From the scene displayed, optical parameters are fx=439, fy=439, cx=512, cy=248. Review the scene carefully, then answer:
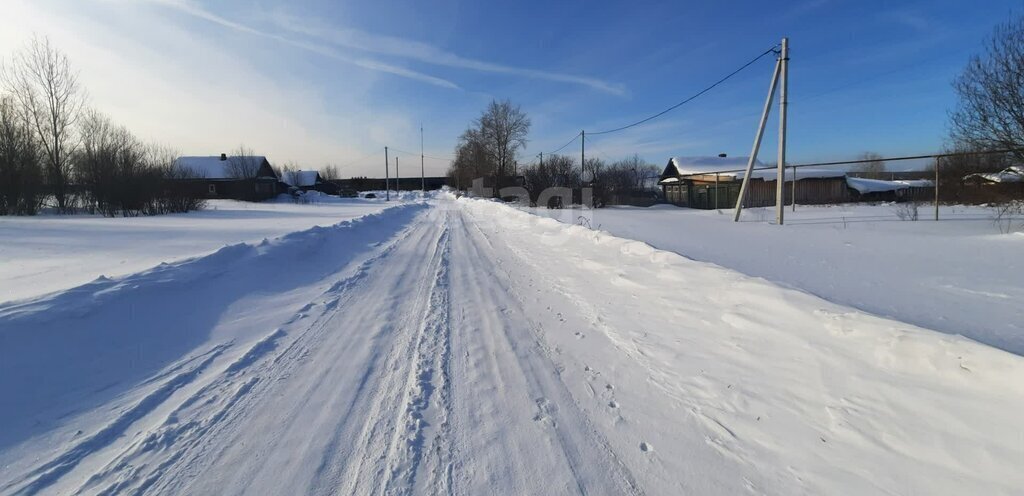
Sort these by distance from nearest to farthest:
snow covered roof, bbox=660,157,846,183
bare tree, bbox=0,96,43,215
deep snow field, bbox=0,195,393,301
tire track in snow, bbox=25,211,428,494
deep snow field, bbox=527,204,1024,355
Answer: tire track in snow, bbox=25,211,428,494 → deep snow field, bbox=527,204,1024,355 → deep snow field, bbox=0,195,393,301 → bare tree, bbox=0,96,43,215 → snow covered roof, bbox=660,157,846,183

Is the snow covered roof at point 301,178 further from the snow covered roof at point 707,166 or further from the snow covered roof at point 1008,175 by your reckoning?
the snow covered roof at point 1008,175

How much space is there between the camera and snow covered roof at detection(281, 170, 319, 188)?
80375mm

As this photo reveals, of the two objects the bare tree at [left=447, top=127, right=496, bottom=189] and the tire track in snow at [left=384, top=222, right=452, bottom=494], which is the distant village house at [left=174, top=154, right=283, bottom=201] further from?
the tire track in snow at [left=384, top=222, right=452, bottom=494]

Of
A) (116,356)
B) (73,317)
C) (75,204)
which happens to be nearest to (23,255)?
(73,317)

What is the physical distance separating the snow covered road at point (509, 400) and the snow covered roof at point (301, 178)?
83.1m

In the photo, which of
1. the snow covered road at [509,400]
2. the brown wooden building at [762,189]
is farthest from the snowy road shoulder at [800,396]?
the brown wooden building at [762,189]

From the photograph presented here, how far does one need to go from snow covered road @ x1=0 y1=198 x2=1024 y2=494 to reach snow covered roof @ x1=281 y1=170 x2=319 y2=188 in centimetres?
8314

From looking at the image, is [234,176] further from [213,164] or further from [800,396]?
[800,396]

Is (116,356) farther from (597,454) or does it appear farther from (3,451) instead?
(597,454)

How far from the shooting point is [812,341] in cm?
389

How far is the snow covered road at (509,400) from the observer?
2.51 meters

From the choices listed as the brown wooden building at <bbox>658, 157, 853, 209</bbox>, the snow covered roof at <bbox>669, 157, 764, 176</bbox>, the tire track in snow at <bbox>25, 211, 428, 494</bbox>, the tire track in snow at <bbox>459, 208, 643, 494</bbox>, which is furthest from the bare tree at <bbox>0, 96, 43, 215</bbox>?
the snow covered roof at <bbox>669, 157, 764, 176</bbox>

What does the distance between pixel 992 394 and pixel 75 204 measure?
38763 millimetres

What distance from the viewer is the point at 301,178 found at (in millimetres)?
83812
